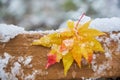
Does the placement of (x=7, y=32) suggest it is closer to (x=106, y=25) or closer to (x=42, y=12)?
(x=106, y=25)

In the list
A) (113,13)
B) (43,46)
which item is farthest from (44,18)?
(43,46)

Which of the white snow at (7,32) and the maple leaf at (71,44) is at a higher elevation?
the white snow at (7,32)

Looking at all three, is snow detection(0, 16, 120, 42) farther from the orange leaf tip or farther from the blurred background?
the blurred background

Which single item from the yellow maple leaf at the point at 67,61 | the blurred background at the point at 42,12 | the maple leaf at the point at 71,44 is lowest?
the yellow maple leaf at the point at 67,61

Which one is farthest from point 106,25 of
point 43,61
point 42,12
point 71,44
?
point 42,12

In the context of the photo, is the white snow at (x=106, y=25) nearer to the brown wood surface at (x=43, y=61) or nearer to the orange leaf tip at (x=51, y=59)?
the brown wood surface at (x=43, y=61)

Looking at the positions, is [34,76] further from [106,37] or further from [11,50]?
[106,37]

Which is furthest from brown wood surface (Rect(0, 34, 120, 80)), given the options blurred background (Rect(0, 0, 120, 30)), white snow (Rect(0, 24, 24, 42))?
blurred background (Rect(0, 0, 120, 30))

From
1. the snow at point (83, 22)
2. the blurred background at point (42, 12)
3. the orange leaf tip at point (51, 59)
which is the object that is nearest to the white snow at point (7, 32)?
the snow at point (83, 22)
